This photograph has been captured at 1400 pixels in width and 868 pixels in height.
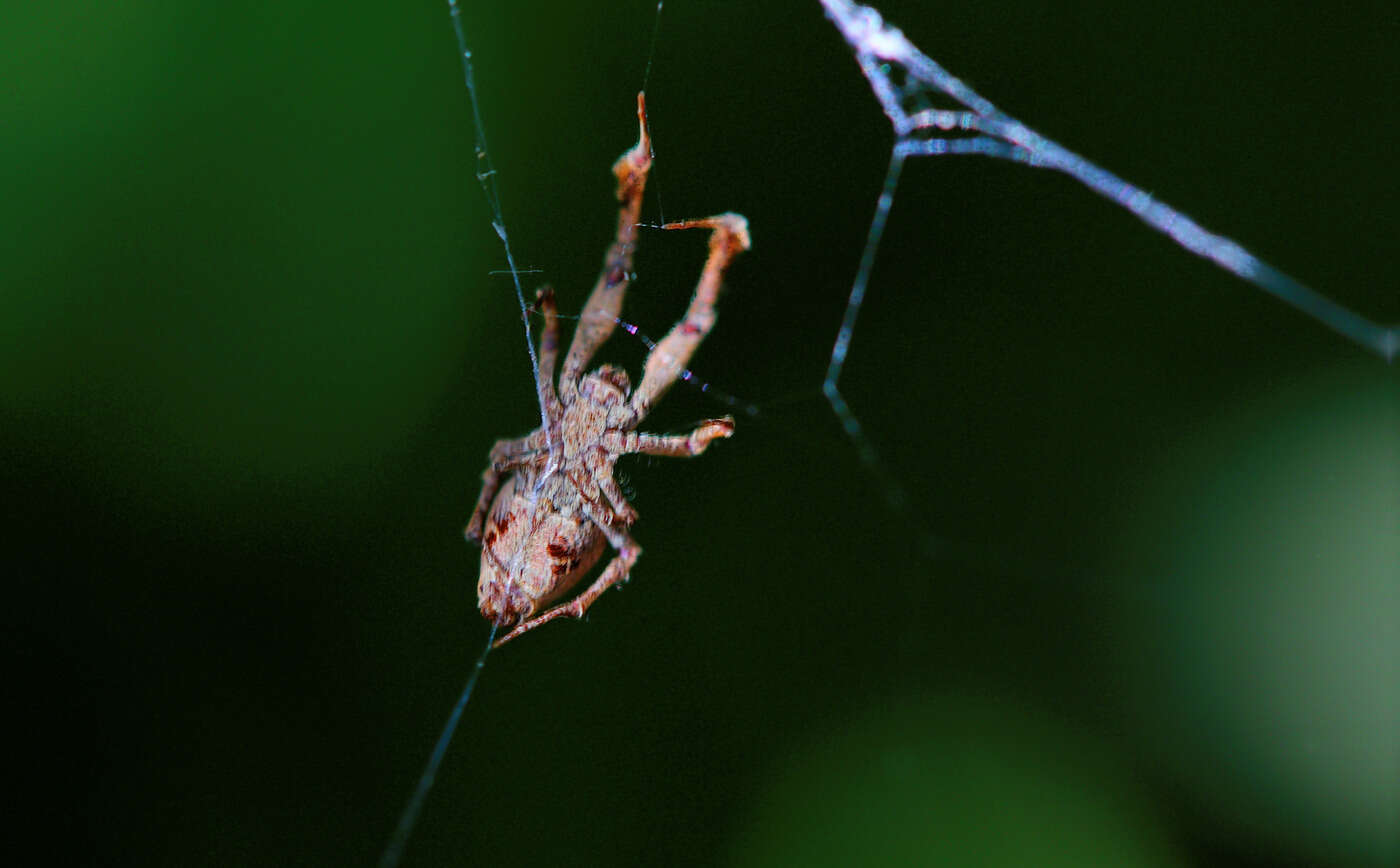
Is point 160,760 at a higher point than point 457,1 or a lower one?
lower

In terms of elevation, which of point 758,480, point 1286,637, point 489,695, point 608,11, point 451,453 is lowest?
point 1286,637

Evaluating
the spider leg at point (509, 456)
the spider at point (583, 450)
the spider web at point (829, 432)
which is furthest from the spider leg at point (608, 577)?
the spider web at point (829, 432)

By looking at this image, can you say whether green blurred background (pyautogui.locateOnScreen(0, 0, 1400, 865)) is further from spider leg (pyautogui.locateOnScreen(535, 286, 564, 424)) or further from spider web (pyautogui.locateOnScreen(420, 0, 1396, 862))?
spider leg (pyautogui.locateOnScreen(535, 286, 564, 424))

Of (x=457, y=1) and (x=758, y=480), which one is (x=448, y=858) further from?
(x=457, y=1)

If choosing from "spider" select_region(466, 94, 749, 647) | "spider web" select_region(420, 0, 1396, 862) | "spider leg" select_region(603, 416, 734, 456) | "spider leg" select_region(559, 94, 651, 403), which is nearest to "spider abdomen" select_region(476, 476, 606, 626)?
"spider" select_region(466, 94, 749, 647)

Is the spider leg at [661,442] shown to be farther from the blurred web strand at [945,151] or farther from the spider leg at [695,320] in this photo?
the blurred web strand at [945,151]

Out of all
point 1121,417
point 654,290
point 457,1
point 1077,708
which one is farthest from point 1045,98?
point 1077,708

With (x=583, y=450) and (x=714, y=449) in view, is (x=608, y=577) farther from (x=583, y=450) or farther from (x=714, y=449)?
(x=714, y=449)
